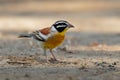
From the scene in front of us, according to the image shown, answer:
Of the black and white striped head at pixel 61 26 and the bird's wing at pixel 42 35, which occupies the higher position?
the black and white striped head at pixel 61 26

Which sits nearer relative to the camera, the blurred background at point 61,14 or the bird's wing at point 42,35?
the bird's wing at point 42,35

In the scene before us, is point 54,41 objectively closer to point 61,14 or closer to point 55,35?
point 55,35

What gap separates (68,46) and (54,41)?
331 cm

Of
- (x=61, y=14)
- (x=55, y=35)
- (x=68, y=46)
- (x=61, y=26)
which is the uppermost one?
(x=61, y=14)

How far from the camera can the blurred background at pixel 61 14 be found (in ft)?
71.2

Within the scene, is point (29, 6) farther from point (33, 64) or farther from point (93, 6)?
point (33, 64)

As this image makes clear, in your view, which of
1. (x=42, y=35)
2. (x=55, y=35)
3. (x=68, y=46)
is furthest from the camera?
(x=68, y=46)

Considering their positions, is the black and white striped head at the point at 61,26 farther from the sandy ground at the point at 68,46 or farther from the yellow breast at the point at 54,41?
the sandy ground at the point at 68,46

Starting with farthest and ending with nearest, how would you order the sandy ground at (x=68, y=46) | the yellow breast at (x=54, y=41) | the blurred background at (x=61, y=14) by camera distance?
the blurred background at (x=61, y=14) < the yellow breast at (x=54, y=41) < the sandy ground at (x=68, y=46)

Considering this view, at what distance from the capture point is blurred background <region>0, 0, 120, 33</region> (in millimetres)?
21688

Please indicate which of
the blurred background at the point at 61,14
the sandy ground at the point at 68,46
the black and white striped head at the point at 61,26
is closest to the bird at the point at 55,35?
the black and white striped head at the point at 61,26

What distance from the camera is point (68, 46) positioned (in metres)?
15.4

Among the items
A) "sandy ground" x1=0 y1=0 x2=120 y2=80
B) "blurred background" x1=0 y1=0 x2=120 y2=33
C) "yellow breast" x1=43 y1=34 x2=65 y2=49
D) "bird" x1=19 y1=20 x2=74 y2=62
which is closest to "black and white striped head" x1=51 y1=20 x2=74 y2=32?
"bird" x1=19 y1=20 x2=74 y2=62

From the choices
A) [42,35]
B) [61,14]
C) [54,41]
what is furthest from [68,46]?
[61,14]
